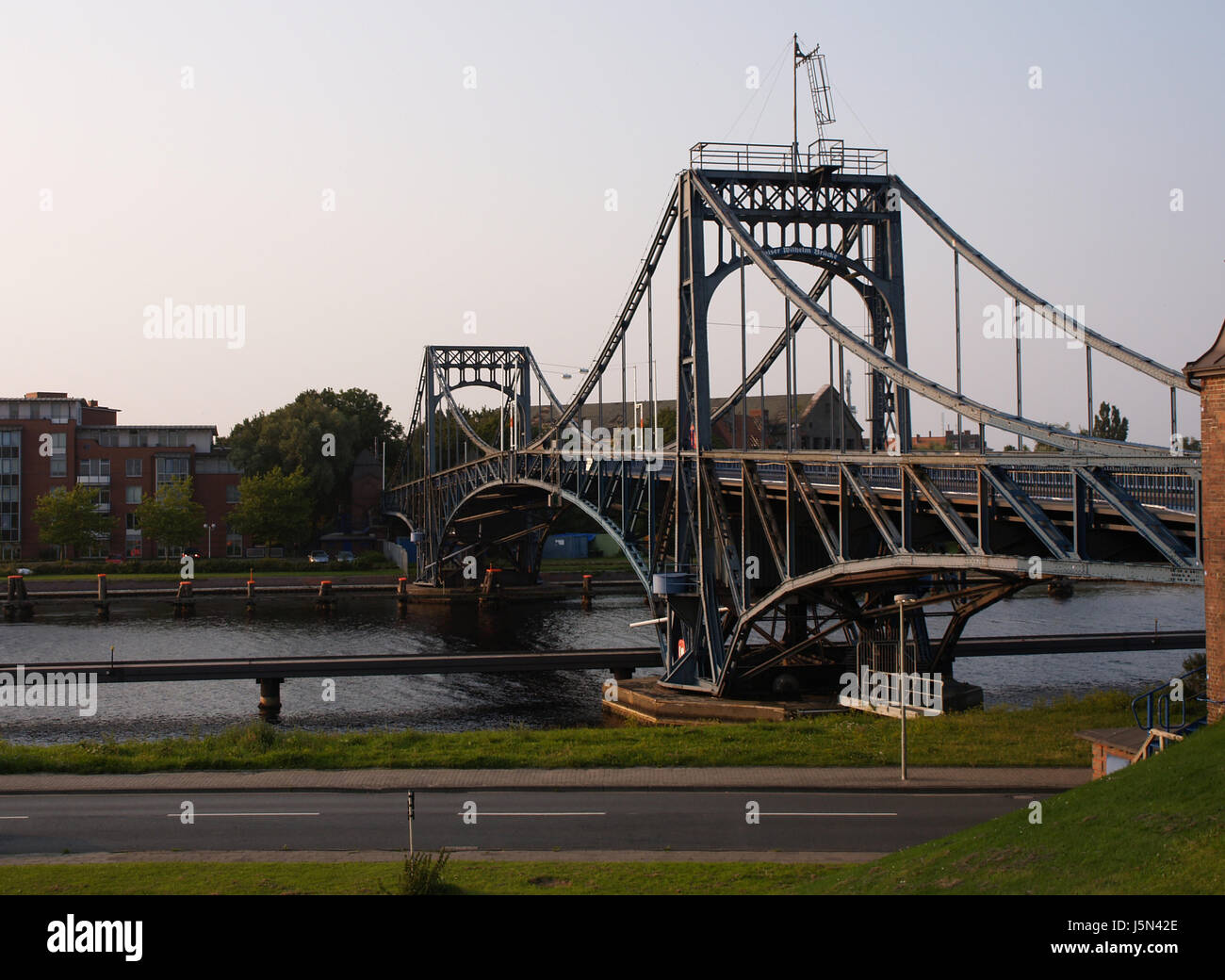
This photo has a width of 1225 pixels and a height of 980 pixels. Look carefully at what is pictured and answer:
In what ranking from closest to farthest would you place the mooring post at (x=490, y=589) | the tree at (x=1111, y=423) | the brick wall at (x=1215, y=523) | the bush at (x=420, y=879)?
the bush at (x=420, y=879)
the brick wall at (x=1215, y=523)
the tree at (x=1111, y=423)
the mooring post at (x=490, y=589)

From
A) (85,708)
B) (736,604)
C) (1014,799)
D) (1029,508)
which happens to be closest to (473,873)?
(1014,799)

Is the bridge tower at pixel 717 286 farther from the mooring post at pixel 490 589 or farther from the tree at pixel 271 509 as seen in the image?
the tree at pixel 271 509

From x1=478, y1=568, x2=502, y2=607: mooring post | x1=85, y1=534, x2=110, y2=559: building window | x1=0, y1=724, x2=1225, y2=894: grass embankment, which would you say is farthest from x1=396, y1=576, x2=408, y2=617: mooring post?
x1=0, y1=724, x2=1225, y2=894: grass embankment

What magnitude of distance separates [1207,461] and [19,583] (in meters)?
77.2

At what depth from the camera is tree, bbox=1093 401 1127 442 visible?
72.1 m

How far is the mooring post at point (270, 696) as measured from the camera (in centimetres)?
4280

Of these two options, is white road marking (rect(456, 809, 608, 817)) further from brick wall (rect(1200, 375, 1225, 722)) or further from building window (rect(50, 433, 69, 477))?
building window (rect(50, 433, 69, 477))

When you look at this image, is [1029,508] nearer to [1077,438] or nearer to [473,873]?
[1077,438]

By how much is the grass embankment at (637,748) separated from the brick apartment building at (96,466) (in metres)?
74.7

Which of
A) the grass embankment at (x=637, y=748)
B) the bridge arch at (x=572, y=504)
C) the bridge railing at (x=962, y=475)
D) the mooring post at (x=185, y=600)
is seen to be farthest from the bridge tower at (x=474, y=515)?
the grass embankment at (x=637, y=748)

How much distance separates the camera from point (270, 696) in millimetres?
43125

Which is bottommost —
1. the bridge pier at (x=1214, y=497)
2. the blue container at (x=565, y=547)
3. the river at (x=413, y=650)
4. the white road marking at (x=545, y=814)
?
the river at (x=413, y=650)

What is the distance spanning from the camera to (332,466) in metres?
122

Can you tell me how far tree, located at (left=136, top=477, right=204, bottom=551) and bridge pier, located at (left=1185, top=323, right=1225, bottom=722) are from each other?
8974cm
